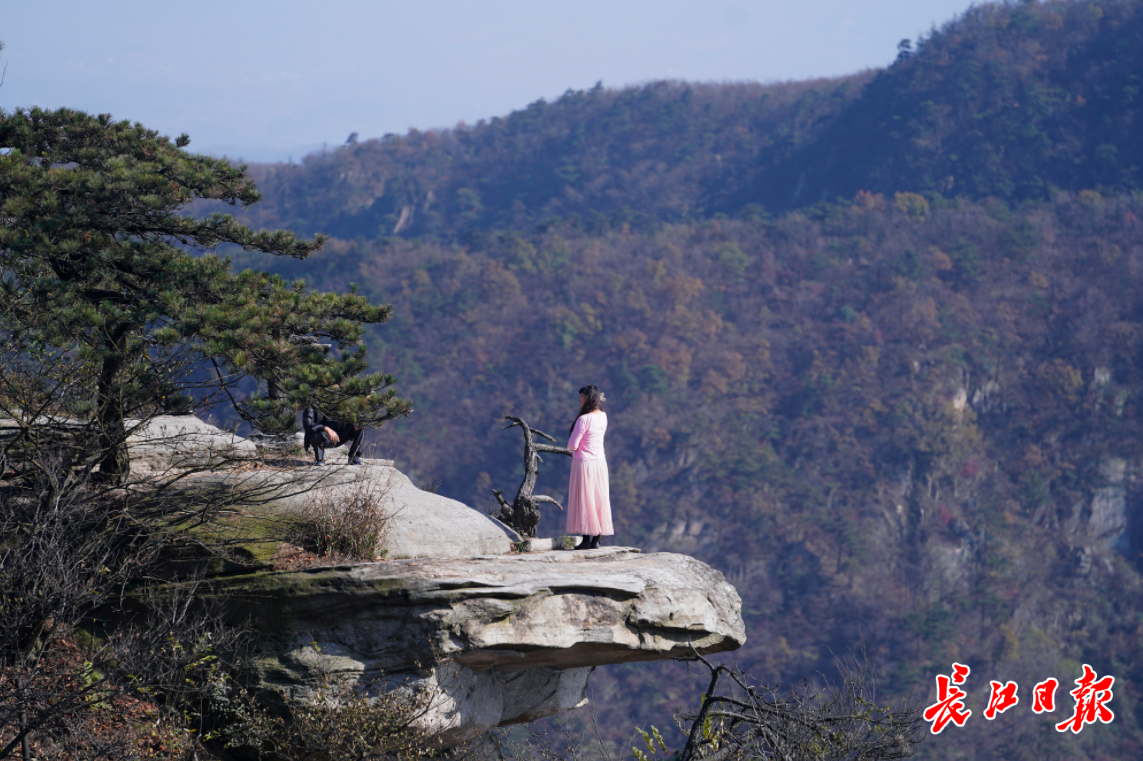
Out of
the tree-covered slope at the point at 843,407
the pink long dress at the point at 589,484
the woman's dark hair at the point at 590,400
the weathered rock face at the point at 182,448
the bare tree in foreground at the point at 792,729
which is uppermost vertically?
the woman's dark hair at the point at 590,400

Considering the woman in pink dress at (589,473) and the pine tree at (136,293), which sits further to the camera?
the woman in pink dress at (589,473)

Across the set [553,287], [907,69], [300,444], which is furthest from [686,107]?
[300,444]

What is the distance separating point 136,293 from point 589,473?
469 centimetres

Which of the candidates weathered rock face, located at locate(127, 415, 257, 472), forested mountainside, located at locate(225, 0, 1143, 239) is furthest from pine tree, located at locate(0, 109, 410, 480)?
forested mountainside, located at locate(225, 0, 1143, 239)

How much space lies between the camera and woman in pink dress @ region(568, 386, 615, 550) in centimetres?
1047

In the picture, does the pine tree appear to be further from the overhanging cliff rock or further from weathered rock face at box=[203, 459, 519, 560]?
the overhanging cliff rock

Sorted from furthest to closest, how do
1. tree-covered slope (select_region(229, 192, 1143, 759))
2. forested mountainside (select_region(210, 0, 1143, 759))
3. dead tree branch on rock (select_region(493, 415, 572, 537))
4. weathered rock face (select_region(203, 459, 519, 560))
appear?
1. tree-covered slope (select_region(229, 192, 1143, 759))
2. forested mountainside (select_region(210, 0, 1143, 759))
3. dead tree branch on rock (select_region(493, 415, 572, 537))
4. weathered rock face (select_region(203, 459, 519, 560))

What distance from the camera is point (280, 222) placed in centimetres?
10638

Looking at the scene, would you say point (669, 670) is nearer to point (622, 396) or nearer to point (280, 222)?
point (622, 396)

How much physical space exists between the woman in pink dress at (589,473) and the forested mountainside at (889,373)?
1827 inches

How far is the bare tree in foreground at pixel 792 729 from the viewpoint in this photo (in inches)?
372

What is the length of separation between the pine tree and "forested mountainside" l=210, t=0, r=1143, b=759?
160 feet

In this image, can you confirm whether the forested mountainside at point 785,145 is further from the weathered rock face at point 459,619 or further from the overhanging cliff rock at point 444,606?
the weathered rock face at point 459,619

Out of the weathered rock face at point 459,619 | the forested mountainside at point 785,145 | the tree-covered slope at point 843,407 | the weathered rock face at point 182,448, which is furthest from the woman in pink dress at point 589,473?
the forested mountainside at point 785,145
